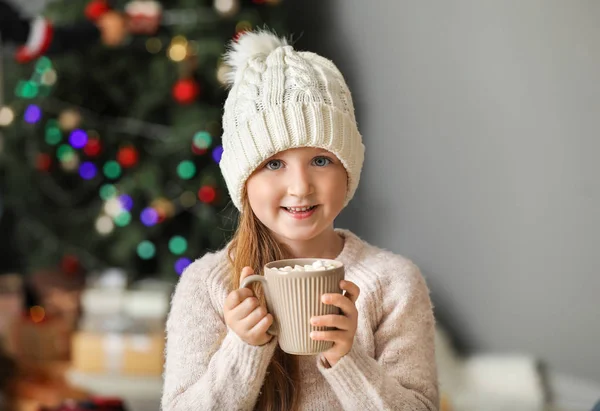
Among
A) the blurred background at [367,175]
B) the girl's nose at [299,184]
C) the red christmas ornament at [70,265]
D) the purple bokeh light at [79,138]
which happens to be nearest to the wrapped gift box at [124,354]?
the blurred background at [367,175]

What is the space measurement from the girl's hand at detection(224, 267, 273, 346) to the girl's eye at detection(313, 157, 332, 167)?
22 centimetres

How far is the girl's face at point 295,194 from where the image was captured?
1.06 meters

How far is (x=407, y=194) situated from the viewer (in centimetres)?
300

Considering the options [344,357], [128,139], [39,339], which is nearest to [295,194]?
[344,357]

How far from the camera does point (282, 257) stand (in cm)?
117

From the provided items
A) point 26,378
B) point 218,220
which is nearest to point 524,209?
point 218,220

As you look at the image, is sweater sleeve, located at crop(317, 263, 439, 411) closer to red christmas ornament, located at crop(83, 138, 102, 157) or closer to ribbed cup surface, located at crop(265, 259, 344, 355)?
ribbed cup surface, located at crop(265, 259, 344, 355)

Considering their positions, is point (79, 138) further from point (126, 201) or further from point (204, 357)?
point (204, 357)

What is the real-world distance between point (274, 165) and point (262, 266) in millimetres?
174

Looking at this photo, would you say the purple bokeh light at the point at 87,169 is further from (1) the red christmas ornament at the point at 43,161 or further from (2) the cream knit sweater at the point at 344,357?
(2) the cream knit sweater at the point at 344,357

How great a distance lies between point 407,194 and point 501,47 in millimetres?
717

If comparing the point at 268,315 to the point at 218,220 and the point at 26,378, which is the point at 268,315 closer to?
the point at 218,220

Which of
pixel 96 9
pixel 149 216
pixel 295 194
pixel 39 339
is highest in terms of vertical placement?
pixel 96 9

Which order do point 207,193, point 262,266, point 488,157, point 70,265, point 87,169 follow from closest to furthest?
point 262,266
point 488,157
point 207,193
point 87,169
point 70,265
